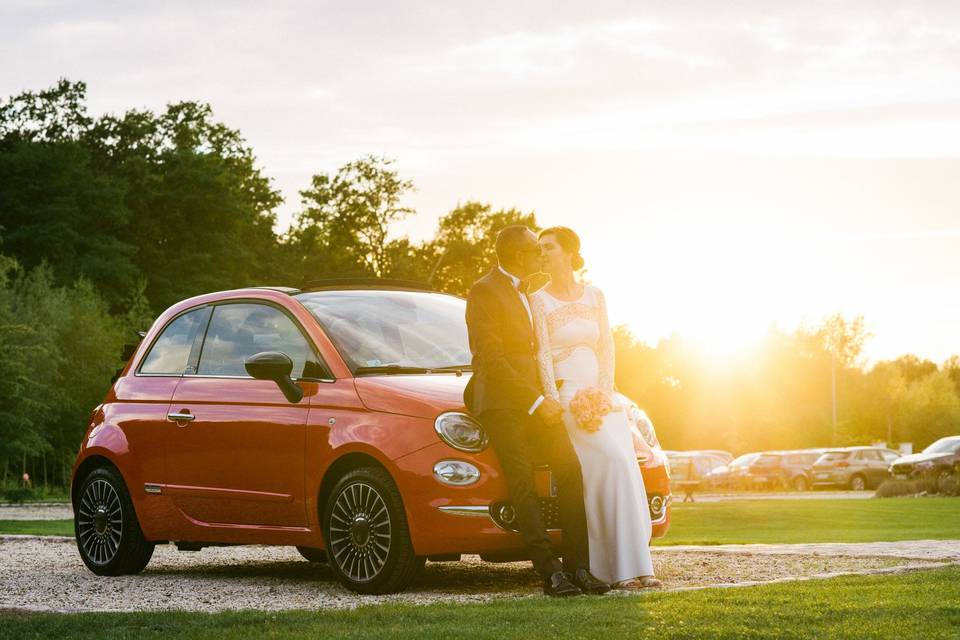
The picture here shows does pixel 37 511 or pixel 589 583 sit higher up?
pixel 589 583

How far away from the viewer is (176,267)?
67.4m

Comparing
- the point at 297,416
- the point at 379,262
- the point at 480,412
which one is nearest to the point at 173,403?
the point at 297,416

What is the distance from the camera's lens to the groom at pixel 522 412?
804 cm

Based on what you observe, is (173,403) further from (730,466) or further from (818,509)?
(730,466)

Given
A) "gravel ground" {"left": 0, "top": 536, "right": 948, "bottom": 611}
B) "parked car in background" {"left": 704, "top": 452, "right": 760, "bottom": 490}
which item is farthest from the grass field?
"parked car in background" {"left": 704, "top": 452, "right": 760, "bottom": 490}

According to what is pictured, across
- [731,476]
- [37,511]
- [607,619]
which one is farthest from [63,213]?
[607,619]

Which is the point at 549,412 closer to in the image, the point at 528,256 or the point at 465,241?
the point at 528,256

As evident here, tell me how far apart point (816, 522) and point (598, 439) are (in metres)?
14.7

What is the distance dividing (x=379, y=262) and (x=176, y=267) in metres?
9.82

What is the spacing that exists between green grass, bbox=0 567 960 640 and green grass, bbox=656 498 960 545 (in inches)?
335

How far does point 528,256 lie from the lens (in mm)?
8531

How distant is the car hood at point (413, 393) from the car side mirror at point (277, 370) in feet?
1.62

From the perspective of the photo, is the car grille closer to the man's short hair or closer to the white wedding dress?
the white wedding dress

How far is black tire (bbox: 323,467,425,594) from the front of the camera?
27.2 ft
